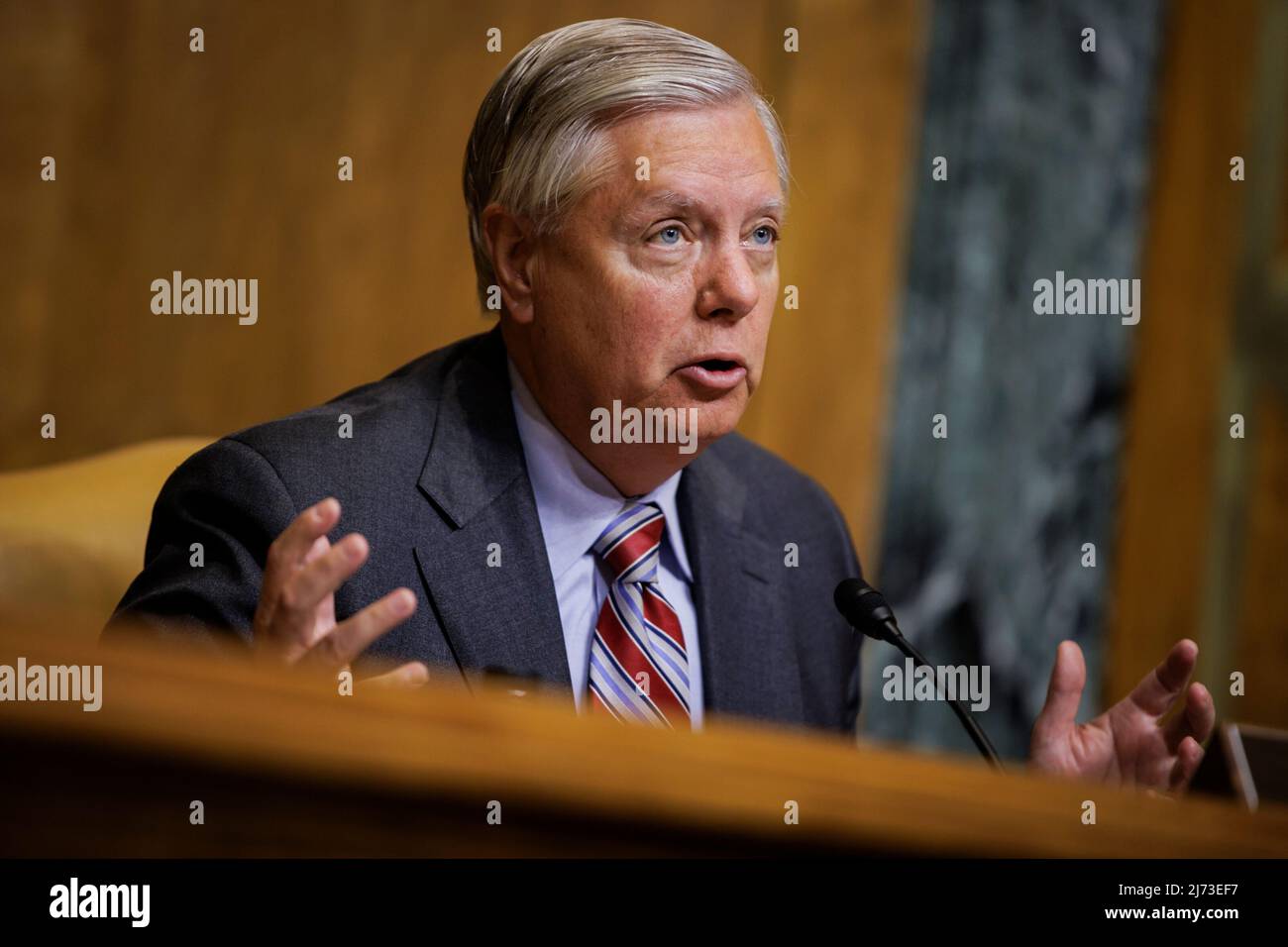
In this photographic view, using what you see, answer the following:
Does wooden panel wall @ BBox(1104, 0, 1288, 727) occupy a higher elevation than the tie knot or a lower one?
higher

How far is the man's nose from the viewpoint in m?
1.78

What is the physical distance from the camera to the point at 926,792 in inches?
29.3

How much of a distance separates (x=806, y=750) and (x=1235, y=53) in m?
3.73

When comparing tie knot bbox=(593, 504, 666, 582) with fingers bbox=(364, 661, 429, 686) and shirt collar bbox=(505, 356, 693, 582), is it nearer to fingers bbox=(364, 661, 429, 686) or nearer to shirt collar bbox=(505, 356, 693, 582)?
shirt collar bbox=(505, 356, 693, 582)

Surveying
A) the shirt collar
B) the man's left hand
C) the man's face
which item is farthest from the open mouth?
the man's left hand

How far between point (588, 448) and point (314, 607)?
2.20 ft

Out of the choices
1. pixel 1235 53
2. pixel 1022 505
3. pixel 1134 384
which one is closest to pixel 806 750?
pixel 1022 505

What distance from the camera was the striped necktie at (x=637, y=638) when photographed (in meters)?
1.75

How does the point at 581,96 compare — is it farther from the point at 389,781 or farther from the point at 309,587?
the point at 389,781

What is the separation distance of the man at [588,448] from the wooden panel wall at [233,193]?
115 centimetres

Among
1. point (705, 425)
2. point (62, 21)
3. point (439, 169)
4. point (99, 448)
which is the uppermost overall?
point (62, 21)
